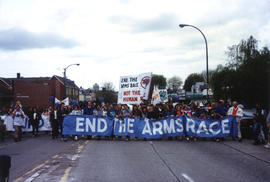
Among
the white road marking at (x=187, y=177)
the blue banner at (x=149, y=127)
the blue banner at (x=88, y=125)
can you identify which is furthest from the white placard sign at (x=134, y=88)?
the white road marking at (x=187, y=177)

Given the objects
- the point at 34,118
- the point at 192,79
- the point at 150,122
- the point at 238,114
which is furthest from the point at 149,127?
the point at 192,79

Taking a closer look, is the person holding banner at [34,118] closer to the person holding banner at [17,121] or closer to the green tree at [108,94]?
the person holding banner at [17,121]

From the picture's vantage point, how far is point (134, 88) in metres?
18.7

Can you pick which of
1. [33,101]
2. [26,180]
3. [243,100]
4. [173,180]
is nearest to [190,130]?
[173,180]

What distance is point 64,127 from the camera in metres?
16.0

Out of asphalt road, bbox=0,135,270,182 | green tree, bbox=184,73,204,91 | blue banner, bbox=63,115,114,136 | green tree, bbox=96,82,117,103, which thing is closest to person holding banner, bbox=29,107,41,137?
blue banner, bbox=63,115,114,136

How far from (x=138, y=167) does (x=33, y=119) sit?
11998mm

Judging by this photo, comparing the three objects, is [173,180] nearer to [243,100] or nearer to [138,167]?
[138,167]

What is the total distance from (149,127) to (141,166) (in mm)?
7343

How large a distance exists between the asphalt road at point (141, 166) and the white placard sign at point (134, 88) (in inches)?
283

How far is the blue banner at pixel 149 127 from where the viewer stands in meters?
15.5

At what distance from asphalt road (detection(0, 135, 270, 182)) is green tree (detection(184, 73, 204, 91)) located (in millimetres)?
119454

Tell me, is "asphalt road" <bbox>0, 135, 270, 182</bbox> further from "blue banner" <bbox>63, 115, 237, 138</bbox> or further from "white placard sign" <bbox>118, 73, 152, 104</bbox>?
"white placard sign" <bbox>118, 73, 152, 104</bbox>

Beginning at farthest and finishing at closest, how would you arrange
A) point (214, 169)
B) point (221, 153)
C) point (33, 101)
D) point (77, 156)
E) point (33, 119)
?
point (33, 101)
point (33, 119)
point (221, 153)
point (77, 156)
point (214, 169)
